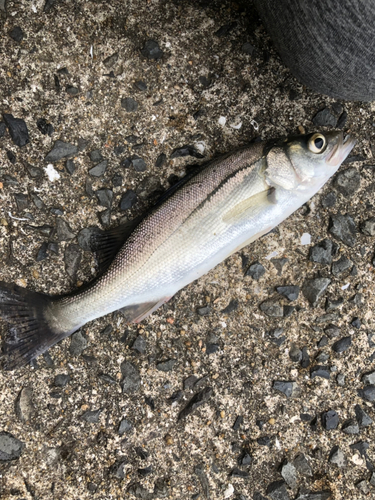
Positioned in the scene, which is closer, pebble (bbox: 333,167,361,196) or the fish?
the fish

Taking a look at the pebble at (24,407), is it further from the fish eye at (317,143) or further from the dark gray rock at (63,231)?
the fish eye at (317,143)

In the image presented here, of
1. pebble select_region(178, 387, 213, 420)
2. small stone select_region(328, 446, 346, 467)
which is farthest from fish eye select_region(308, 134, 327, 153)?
small stone select_region(328, 446, 346, 467)

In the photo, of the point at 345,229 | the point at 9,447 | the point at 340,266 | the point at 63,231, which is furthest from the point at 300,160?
the point at 9,447

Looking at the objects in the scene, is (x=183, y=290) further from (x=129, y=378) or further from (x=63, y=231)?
(x=63, y=231)

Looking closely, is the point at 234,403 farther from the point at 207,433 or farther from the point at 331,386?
the point at 331,386

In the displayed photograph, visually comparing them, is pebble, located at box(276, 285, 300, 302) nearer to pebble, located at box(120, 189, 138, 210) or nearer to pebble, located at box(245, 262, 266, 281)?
pebble, located at box(245, 262, 266, 281)

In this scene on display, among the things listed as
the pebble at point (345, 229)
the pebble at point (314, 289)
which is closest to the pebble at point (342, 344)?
the pebble at point (314, 289)

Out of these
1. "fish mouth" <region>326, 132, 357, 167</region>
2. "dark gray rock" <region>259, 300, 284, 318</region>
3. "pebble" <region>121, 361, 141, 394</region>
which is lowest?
"dark gray rock" <region>259, 300, 284, 318</region>

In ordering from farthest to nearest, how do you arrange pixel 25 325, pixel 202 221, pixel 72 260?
1. pixel 72 260
2. pixel 25 325
3. pixel 202 221
